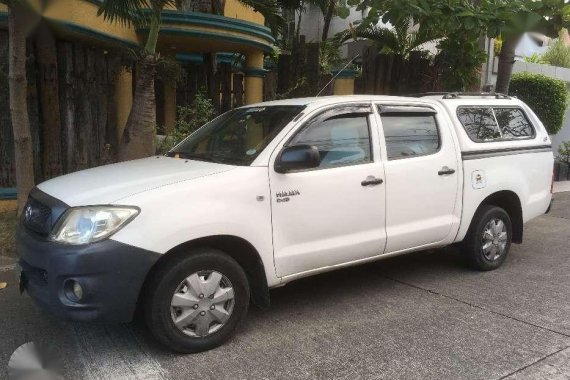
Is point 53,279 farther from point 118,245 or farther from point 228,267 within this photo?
point 228,267

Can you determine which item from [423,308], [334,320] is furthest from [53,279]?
[423,308]

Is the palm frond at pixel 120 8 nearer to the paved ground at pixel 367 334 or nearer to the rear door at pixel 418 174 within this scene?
the paved ground at pixel 367 334

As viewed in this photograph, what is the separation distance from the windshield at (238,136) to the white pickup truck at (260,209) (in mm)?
17

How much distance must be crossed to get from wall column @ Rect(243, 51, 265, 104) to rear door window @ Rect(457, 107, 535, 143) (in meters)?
4.91

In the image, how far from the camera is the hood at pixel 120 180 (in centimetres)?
352

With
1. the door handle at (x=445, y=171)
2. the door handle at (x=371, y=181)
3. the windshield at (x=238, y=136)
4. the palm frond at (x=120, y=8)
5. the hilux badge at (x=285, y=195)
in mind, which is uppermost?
the palm frond at (x=120, y=8)

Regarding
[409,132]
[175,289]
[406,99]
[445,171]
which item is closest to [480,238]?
[445,171]

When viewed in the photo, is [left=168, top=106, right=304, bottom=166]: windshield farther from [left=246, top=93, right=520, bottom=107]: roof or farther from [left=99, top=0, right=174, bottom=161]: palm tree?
[left=99, top=0, right=174, bottom=161]: palm tree

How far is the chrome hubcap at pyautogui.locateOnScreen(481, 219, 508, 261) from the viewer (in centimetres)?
553

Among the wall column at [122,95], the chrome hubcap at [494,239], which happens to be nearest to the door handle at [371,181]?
the chrome hubcap at [494,239]

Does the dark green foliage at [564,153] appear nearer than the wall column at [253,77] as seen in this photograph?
No

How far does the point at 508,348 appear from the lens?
386 centimetres

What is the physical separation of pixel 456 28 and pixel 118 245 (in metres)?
5.68

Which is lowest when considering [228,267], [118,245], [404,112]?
[228,267]
